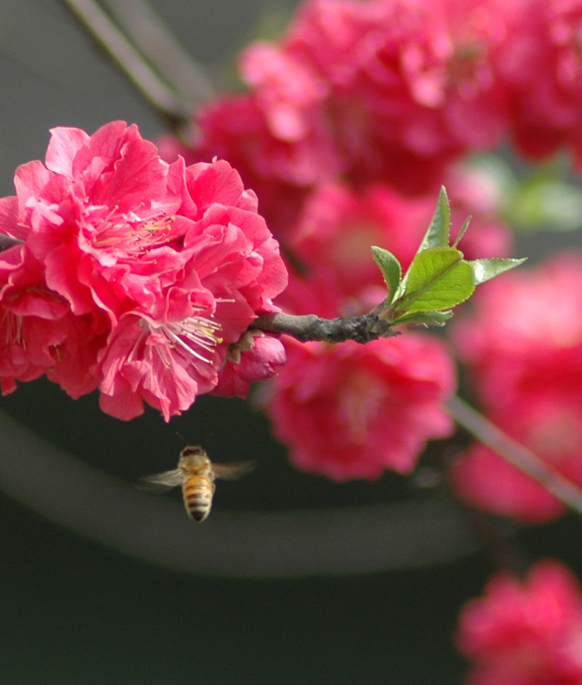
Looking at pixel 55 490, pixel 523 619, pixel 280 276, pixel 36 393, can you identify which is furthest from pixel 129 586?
pixel 280 276

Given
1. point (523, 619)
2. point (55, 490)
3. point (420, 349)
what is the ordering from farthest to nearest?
point (55, 490), point (523, 619), point (420, 349)

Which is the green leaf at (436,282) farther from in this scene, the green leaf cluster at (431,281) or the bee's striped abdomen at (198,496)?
the bee's striped abdomen at (198,496)

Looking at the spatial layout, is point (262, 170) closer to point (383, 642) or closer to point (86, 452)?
point (86, 452)

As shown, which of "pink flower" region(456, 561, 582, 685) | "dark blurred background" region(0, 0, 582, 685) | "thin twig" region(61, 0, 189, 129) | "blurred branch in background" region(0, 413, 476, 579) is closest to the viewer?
"thin twig" region(61, 0, 189, 129)

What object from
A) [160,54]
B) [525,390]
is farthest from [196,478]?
[160,54]

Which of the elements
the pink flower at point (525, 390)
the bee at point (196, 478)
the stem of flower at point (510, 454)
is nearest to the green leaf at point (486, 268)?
the bee at point (196, 478)

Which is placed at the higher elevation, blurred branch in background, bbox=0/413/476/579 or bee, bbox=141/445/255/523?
blurred branch in background, bbox=0/413/476/579

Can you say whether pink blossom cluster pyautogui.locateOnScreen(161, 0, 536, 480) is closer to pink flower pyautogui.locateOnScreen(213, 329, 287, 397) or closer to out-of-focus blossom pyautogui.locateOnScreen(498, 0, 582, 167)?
out-of-focus blossom pyautogui.locateOnScreen(498, 0, 582, 167)

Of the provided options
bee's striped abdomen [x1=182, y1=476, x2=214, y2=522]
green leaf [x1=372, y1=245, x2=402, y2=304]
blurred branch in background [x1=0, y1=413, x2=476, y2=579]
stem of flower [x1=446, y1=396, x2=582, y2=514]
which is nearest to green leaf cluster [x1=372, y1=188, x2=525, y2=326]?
green leaf [x1=372, y1=245, x2=402, y2=304]
